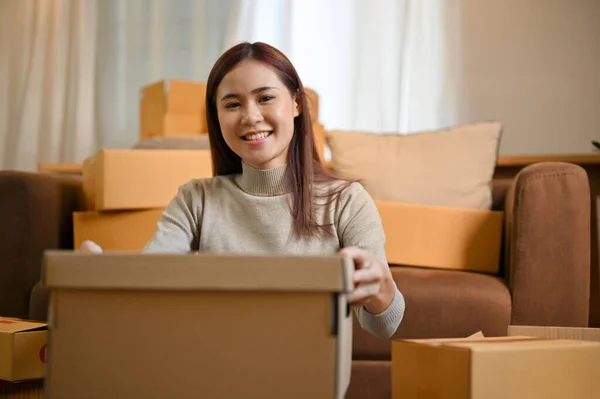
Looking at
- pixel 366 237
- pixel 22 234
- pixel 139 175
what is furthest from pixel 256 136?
pixel 22 234

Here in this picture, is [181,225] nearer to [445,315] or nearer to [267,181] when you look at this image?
[267,181]

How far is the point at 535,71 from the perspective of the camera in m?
2.82

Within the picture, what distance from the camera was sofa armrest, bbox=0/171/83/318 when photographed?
6.03 ft

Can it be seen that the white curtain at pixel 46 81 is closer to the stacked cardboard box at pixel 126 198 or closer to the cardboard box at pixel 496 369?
the stacked cardboard box at pixel 126 198

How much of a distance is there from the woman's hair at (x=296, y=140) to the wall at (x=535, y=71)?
1.65m

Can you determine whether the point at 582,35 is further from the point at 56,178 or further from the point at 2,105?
the point at 2,105

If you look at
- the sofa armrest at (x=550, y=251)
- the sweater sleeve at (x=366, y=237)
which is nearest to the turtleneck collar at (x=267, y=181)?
the sweater sleeve at (x=366, y=237)

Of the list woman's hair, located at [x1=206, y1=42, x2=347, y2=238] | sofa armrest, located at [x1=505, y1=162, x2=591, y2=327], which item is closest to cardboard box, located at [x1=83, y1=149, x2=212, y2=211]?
woman's hair, located at [x1=206, y1=42, x2=347, y2=238]

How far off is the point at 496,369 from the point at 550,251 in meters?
0.69

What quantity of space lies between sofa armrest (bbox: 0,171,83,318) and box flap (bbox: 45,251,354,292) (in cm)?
112

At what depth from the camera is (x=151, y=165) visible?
1.97m

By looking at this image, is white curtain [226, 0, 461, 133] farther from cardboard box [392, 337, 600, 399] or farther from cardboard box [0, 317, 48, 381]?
cardboard box [0, 317, 48, 381]

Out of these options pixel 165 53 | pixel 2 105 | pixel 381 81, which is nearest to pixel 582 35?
pixel 381 81

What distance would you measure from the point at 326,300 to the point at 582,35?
2331 millimetres
